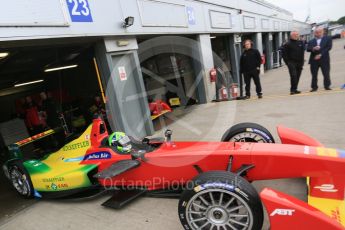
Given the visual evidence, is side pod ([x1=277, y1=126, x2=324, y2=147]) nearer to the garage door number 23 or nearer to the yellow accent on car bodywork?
the yellow accent on car bodywork

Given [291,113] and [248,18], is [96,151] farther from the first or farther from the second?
[248,18]

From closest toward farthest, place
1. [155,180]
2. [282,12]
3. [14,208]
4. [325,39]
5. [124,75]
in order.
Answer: [155,180] < [14,208] < [124,75] < [325,39] < [282,12]

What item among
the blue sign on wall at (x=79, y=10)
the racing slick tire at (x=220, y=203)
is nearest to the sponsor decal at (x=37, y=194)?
the racing slick tire at (x=220, y=203)

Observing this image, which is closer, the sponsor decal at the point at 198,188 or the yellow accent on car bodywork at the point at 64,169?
the sponsor decal at the point at 198,188

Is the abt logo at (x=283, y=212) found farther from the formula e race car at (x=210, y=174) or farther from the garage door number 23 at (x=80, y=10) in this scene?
the garage door number 23 at (x=80, y=10)

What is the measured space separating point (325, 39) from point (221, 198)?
6.53 metres

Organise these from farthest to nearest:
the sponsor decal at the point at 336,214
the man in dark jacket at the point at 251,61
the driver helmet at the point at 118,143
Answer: the man in dark jacket at the point at 251,61, the driver helmet at the point at 118,143, the sponsor decal at the point at 336,214

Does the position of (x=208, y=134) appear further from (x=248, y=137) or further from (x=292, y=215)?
(x=292, y=215)

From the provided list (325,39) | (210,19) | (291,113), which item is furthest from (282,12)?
(291,113)

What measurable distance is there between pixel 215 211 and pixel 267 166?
67cm

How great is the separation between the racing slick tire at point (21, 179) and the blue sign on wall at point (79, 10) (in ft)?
8.22

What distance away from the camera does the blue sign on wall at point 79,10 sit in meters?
4.56

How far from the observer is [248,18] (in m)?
14.5

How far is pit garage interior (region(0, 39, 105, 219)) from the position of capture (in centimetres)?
501
